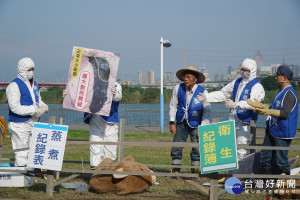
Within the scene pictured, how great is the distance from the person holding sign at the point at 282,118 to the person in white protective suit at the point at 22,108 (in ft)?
12.0

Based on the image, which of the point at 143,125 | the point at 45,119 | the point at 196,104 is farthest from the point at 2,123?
the point at 143,125

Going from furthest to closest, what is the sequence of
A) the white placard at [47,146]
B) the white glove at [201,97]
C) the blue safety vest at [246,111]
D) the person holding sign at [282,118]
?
the white glove at [201,97] < the blue safety vest at [246,111] < the person holding sign at [282,118] < the white placard at [47,146]

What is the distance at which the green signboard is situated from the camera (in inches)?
215

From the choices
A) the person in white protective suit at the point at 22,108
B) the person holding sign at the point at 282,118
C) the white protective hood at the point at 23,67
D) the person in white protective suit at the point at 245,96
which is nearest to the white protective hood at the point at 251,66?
the person in white protective suit at the point at 245,96

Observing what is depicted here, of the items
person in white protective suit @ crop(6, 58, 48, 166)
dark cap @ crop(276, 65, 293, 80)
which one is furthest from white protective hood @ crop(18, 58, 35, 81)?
dark cap @ crop(276, 65, 293, 80)

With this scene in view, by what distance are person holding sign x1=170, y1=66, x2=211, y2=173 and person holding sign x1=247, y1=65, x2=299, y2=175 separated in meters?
1.44

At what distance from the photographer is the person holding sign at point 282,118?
641cm

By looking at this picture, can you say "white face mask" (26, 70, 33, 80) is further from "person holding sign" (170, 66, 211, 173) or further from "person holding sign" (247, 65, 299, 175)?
"person holding sign" (247, 65, 299, 175)

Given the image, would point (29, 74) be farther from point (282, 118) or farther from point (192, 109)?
point (282, 118)

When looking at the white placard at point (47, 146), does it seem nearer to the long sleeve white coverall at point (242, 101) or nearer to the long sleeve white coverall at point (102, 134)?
the long sleeve white coverall at point (102, 134)

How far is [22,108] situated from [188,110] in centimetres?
291

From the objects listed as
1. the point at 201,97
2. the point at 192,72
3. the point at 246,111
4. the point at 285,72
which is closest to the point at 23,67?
the point at 192,72

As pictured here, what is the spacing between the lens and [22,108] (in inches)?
283

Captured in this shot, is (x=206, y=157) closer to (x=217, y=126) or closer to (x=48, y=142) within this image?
(x=217, y=126)
